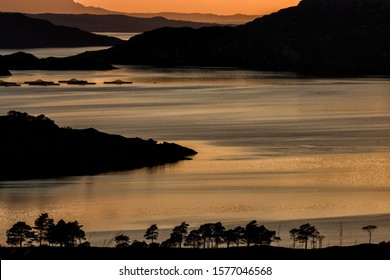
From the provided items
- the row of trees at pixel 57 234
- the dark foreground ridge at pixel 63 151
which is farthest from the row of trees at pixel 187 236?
the dark foreground ridge at pixel 63 151

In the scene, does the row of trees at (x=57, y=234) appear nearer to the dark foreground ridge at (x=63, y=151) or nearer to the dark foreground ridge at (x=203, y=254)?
the dark foreground ridge at (x=203, y=254)

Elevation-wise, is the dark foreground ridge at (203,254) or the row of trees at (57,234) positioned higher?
the dark foreground ridge at (203,254)

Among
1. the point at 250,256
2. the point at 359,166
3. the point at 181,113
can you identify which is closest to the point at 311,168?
the point at 359,166

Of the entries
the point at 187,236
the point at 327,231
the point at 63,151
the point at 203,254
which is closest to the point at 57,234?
the point at 187,236

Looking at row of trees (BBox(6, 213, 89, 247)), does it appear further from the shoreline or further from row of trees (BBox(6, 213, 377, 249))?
the shoreline

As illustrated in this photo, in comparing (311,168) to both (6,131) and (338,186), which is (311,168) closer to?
(338,186)

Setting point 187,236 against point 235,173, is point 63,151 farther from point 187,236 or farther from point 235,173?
point 187,236

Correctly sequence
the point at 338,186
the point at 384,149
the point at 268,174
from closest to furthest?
the point at 338,186 → the point at 268,174 → the point at 384,149

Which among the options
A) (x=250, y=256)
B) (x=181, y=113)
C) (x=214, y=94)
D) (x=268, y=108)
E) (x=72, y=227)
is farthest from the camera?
(x=214, y=94)
